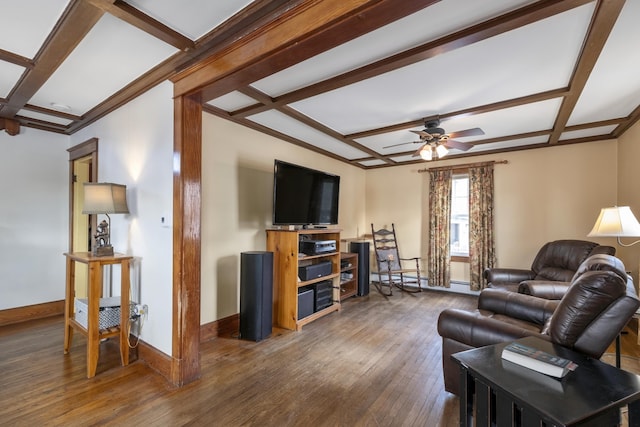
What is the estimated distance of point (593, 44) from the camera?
6.09ft

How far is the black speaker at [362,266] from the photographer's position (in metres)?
4.92

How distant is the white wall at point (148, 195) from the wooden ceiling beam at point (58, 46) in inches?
23.2

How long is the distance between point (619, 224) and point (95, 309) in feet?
15.4

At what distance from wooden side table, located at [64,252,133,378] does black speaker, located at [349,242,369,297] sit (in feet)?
11.1

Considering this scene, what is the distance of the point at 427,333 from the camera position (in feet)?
10.8

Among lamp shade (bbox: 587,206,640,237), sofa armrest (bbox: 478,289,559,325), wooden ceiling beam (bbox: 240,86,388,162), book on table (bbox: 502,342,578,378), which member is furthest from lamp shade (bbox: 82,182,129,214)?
lamp shade (bbox: 587,206,640,237)

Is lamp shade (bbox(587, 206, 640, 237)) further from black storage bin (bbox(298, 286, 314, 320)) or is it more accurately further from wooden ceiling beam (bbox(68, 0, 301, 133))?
wooden ceiling beam (bbox(68, 0, 301, 133))

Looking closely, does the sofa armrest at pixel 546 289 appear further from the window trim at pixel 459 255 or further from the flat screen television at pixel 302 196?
the flat screen television at pixel 302 196

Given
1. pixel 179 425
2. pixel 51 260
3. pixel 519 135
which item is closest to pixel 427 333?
pixel 179 425

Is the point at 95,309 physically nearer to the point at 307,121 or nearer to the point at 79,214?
the point at 79,214

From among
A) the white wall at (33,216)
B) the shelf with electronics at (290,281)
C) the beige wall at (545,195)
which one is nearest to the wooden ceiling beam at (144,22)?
the shelf with electronics at (290,281)

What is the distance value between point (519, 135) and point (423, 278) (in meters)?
2.82

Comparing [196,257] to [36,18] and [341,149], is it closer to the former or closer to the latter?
[36,18]

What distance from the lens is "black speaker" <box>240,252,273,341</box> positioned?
3012 mm
